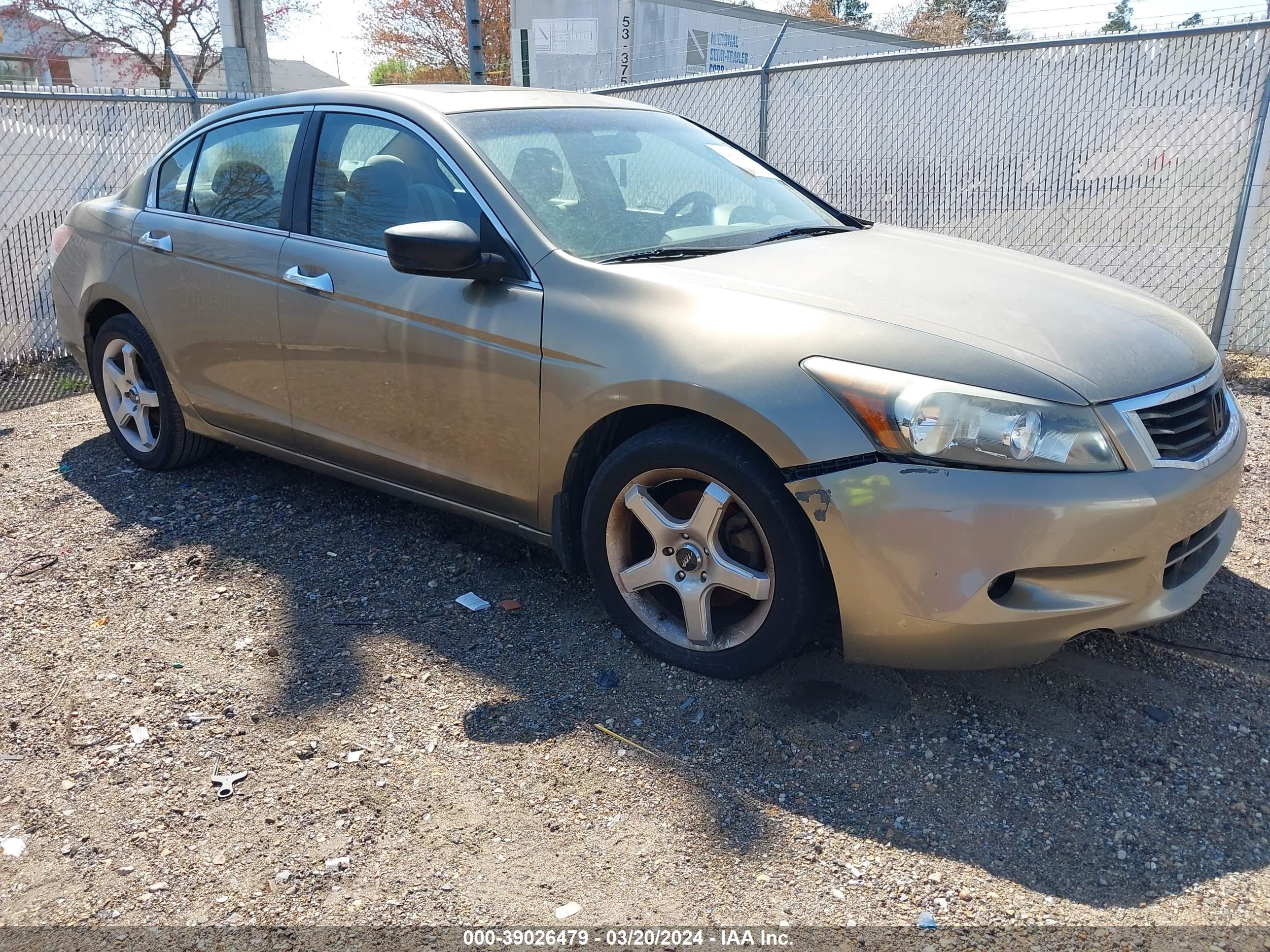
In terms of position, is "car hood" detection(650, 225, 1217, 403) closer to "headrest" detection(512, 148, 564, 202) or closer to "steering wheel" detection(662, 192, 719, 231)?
"steering wheel" detection(662, 192, 719, 231)

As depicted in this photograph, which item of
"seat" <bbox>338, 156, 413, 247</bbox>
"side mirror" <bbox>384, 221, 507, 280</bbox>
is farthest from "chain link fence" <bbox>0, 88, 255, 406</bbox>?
"side mirror" <bbox>384, 221, 507, 280</bbox>

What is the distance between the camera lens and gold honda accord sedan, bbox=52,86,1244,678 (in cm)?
254

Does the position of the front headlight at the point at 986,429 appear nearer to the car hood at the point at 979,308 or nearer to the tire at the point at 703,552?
the car hood at the point at 979,308

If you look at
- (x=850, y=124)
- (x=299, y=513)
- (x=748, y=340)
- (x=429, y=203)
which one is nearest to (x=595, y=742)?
(x=748, y=340)

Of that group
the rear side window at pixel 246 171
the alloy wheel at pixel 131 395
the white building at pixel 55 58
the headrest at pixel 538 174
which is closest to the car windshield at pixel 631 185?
the headrest at pixel 538 174

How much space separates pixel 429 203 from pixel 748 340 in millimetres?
1365

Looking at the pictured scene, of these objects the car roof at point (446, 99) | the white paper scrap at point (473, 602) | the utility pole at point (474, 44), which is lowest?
the white paper scrap at point (473, 602)

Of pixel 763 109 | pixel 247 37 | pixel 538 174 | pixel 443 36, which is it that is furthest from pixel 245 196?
pixel 443 36

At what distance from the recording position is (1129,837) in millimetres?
2377

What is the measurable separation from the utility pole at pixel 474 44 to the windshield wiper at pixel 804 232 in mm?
4886

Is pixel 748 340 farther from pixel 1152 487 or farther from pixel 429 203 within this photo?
pixel 429 203

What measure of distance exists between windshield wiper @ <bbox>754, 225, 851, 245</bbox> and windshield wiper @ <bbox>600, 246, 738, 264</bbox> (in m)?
0.23

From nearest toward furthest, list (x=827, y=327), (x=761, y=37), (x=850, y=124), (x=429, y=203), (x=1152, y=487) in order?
(x=1152, y=487) → (x=827, y=327) → (x=429, y=203) → (x=850, y=124) → (x=761, y=37)

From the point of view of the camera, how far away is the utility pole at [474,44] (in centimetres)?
798
